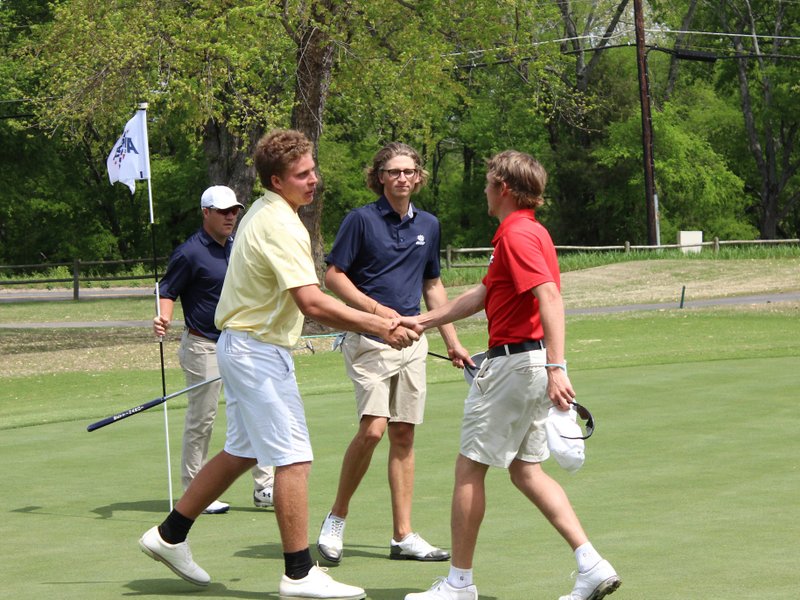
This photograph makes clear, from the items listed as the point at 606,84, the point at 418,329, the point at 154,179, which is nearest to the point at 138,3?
the point at 418,329

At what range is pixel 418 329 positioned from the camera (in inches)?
232

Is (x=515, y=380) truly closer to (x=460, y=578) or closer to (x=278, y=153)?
(x=460, y=578)

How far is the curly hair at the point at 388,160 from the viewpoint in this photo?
6531mm

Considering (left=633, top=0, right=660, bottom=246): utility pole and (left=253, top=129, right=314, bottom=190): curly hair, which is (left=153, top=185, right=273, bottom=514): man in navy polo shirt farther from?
(left=633, top=0, right=660, bottom=246): utility pole

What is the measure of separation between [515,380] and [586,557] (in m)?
0.73

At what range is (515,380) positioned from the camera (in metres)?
5.14

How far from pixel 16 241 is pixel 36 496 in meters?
50.8

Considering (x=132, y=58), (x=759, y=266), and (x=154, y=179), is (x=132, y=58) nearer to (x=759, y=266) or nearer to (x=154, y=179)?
(x=759, y=266)

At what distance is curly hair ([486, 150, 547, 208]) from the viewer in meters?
5.25

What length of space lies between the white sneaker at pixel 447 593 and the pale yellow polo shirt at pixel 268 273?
3.72 feet

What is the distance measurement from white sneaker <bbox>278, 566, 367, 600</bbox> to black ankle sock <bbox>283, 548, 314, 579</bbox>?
2cm

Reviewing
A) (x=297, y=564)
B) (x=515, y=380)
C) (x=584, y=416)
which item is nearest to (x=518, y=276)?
(x=515, y=380)

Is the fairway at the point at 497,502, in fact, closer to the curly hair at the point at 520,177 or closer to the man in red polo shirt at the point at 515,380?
the man in red polo shirt at the point at 515,380

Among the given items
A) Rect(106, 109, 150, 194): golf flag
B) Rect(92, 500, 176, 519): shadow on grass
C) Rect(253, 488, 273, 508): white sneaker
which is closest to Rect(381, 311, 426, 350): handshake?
Rect(253, 488, 273, 508): white sneaker
